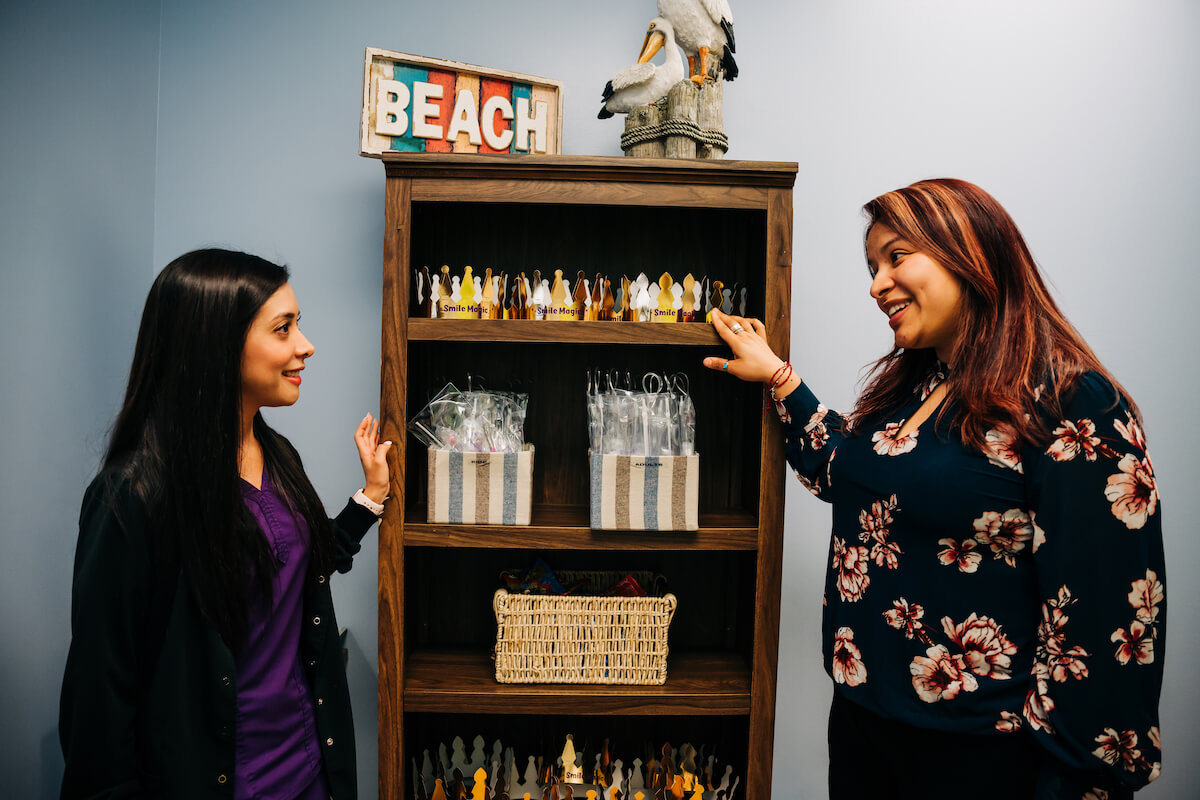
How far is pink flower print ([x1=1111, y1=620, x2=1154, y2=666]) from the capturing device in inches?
42.3

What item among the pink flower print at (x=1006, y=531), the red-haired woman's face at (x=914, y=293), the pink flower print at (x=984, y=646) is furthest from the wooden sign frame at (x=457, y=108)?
the pink flower print at (x=984, y=646)

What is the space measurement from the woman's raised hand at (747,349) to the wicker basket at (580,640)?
562 millimetres

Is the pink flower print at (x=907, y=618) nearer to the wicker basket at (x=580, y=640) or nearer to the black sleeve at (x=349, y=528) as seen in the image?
the wicker basket at (x=580, y=640)

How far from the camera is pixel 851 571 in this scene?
135 cm

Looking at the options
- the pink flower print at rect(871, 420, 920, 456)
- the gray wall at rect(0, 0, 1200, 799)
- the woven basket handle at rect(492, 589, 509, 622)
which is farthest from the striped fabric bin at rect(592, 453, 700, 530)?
the gray wall at rect(0, 0, 1200, 799)

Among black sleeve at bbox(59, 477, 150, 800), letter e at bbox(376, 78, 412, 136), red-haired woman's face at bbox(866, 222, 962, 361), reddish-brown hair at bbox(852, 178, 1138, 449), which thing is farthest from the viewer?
letter e at bbox(376, 78, 412, 136)

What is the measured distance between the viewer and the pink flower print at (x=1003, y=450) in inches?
45.6

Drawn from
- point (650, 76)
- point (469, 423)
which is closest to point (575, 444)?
point (469, 423)

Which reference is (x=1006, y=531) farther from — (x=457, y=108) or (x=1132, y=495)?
(x=457, y=108)

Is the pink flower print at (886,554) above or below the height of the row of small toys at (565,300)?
below

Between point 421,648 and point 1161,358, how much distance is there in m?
2.22

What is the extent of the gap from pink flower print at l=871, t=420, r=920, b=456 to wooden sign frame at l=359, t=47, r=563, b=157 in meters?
1.06

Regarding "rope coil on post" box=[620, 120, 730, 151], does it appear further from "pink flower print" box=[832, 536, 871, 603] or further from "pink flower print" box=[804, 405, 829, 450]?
"pink flower print" box=[832, 536, 871, 603]

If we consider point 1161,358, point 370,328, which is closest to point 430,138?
point 370,328
